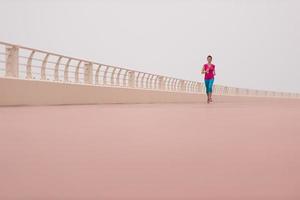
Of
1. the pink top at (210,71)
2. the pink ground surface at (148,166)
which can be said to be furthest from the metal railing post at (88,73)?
the pink ground surface at (148,166)

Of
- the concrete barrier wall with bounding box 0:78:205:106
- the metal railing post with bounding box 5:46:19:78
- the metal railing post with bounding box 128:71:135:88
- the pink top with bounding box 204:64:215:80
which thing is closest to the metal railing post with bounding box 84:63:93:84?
the concrete barrier wall with bounding box 0:78:205:106

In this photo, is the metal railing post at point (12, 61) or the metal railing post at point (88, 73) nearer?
the metal railing post at point (12, 61)

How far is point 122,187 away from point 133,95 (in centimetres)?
1760

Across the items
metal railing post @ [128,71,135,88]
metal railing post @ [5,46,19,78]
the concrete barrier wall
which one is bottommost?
the concrete barrier wall

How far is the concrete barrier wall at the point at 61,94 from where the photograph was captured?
38.0ft

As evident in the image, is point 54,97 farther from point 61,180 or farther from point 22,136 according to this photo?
point 61,180

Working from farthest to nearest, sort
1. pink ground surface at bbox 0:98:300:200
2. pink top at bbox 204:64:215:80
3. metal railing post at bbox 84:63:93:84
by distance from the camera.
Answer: pink top at bbox 204:64:215:80
metal railing post at bbox 84:63:93:84
pink ground surface at bbox 0:98:300:200

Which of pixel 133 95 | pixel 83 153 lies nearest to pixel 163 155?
pixel 83 153

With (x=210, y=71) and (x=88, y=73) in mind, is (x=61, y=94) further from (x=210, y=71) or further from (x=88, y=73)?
(x=210, y=71)

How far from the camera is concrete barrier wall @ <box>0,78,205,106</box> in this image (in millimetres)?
11586

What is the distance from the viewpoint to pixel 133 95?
20.0 meters

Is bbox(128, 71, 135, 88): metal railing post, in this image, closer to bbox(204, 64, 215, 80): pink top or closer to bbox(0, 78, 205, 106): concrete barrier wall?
bbox(0, 78, 205, 106): concrete barrier wall

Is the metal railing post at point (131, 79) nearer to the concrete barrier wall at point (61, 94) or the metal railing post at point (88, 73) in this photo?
the concrete barrier wall at point (61, 94)

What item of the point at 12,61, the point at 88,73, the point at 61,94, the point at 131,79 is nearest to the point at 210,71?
the point at 131,79
